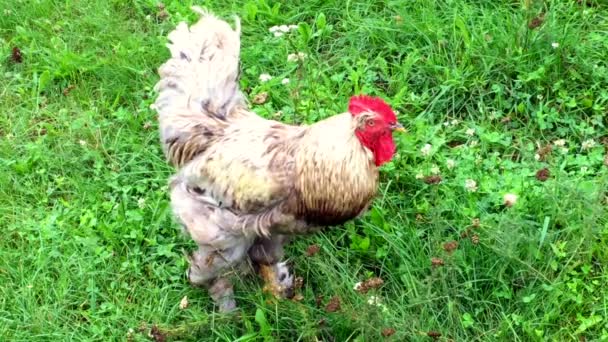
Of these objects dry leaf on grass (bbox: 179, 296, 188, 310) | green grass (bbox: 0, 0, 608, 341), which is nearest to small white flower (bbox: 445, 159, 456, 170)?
green grass (bbox: 0, 0, 608, 341)

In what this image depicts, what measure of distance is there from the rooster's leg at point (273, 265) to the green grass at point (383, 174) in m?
0.08

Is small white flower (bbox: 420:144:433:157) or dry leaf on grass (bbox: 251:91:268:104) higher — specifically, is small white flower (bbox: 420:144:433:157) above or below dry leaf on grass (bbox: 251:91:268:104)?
above

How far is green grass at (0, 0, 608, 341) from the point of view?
3361mm

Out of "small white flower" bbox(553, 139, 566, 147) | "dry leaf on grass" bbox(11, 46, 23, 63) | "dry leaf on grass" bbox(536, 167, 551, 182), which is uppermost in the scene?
"dry leaf on grass" bbox(536, 167, 551, 182)

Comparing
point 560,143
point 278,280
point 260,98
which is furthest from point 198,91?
point 560,143

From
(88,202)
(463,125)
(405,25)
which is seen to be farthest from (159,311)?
(405,25)

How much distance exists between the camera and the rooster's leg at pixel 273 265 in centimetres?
344

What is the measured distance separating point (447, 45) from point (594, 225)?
1.43m

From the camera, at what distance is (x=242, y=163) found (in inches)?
117

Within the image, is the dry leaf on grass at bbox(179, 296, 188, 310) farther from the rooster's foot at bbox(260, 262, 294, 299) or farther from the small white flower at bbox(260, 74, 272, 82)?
the small white flower at bbox(260, 74, 272, 82)

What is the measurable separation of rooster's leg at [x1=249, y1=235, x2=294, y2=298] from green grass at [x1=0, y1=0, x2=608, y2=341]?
80mm

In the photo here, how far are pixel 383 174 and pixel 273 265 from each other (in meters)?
0.76

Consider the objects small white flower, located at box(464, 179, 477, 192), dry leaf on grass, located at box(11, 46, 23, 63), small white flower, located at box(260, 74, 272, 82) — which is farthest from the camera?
dry leaf on grass, located at box(11, 46, 23, 63)

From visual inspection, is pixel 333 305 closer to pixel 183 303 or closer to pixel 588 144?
pixel 183 303
